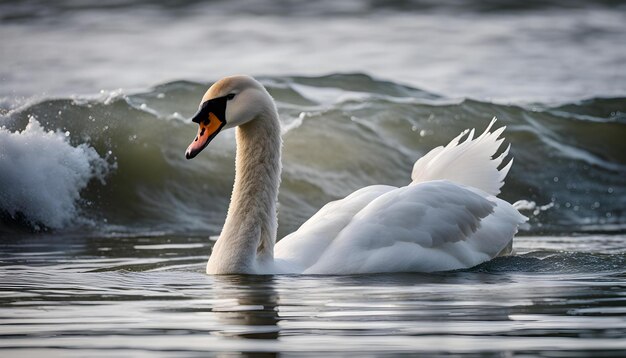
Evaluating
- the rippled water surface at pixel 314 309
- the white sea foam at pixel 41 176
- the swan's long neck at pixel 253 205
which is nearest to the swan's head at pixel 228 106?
the swan's long neck at pixel 253 205

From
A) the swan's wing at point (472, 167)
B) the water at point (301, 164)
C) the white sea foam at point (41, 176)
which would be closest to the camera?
the water at point (301, 164)

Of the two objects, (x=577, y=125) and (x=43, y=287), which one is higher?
(x=43, y=287)

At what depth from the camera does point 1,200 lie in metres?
13.9

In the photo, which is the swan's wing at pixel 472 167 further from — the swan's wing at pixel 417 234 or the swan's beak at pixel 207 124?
the swan's beak at pixel 207 124

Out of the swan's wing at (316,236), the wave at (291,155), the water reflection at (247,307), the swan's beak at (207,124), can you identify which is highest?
the swan's beak at (207,124)

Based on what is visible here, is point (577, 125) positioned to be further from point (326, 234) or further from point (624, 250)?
point (326, 234)

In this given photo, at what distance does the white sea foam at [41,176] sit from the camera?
13.8 metres

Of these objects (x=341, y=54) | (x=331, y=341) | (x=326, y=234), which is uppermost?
(x=331, y=341)

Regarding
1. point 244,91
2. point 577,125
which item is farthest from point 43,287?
point 577,125

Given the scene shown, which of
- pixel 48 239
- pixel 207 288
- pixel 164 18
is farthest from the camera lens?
pixel 164 18

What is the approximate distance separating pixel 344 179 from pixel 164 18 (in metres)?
16.5

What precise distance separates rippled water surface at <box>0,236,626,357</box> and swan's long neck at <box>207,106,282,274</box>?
7.9 inches

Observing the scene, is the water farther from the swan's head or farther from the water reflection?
the swan's head

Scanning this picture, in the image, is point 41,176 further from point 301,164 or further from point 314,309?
point 314,309
